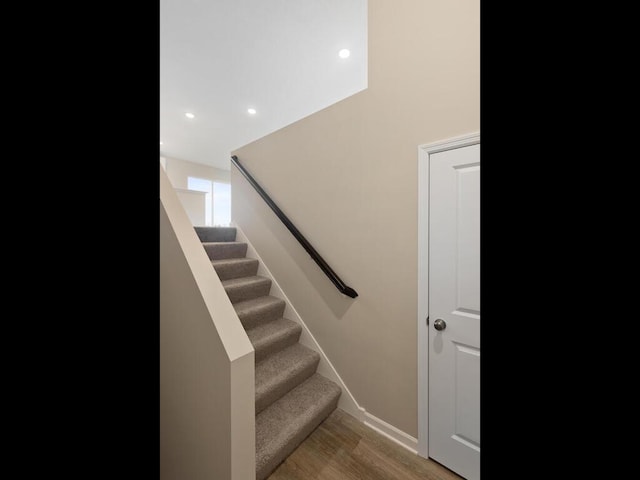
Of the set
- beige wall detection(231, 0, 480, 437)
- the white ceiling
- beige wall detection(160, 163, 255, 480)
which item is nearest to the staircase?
beige wall detection(231, 0, 480, 437)

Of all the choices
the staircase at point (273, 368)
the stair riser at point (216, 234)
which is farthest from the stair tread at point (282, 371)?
the stair riser at point (216, 234)

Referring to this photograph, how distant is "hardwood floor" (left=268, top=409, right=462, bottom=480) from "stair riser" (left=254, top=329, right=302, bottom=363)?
0.58m

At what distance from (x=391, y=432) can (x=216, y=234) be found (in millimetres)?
2216

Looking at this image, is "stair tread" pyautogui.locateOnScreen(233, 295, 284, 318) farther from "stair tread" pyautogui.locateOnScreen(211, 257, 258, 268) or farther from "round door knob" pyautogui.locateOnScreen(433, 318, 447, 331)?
"round door knob" pyautogui.locateOnScreen(433, 318, 447, 331)

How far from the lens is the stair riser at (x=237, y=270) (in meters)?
2.06

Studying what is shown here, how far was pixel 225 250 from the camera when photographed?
231 centimetres

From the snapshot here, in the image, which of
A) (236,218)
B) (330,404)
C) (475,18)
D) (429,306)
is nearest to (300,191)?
(236,218)

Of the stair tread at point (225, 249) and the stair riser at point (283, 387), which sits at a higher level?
the stair tread at point (225, 249)

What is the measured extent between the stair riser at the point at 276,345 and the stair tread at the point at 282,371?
0.10ft

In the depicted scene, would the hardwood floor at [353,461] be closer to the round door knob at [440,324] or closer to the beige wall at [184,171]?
the round door knob at [440,324]
